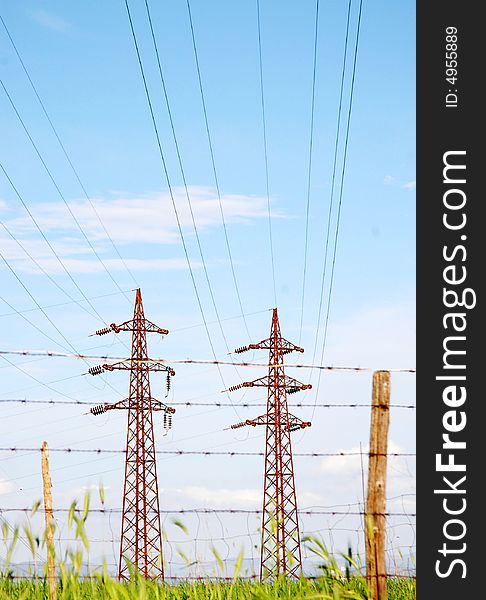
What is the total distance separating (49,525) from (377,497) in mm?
3544

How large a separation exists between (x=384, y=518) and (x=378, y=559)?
0.42m

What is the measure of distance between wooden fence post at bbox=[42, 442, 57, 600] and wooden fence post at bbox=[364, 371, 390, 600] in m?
3.32

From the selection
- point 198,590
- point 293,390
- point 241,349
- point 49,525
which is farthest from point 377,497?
point 241,349

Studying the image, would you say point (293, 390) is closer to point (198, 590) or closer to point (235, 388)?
point (235, 388)

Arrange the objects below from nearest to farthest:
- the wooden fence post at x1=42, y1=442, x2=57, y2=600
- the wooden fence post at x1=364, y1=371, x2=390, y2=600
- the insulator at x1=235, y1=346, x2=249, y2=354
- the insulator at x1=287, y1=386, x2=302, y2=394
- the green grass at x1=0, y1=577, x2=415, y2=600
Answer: the green grass at x1=0, y1=577, x2=415, y2=600
the wooden fence post at x1=364, y1=371, x2=390, y2=600
the wooden fence post at x1=42, y1=442, x2=57, y2=600
the insulator at x1=287, y1=386, x2=302, y2=394
the insulator at x1=235, y1=346, x2=249, y2=354

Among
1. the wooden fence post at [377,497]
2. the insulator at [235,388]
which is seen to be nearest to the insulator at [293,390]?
the insulator at [235,388]

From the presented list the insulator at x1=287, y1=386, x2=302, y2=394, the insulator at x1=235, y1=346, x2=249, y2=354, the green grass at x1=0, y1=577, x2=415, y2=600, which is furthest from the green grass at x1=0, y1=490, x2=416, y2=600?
the insulator at x1=235, y1=346, x2=249, y2=354

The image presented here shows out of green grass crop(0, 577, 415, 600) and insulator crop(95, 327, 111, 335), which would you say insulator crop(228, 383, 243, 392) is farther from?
green grass crop(0, 577, 415, 600)

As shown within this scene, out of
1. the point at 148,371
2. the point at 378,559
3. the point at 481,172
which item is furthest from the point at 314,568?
the point at 148,371

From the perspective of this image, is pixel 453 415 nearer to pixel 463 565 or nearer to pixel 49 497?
pixel 463 565

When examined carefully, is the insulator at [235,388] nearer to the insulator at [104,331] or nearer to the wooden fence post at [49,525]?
the insulator at [104,331]

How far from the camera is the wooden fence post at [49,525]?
9.46 meters

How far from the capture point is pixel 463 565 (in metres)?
9.13

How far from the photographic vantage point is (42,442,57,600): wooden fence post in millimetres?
9461
